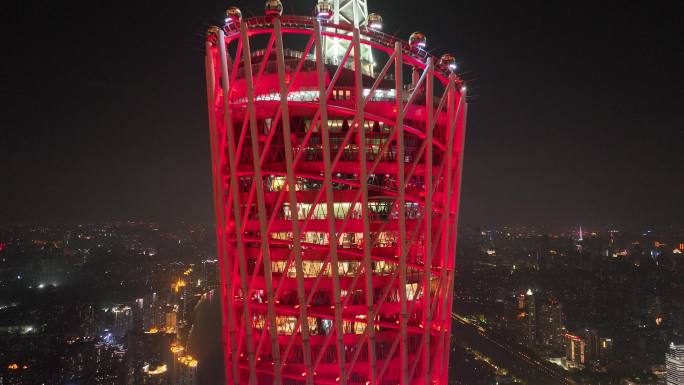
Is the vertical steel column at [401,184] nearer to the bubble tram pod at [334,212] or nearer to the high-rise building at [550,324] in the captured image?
the bubble tram pod at [334,212]

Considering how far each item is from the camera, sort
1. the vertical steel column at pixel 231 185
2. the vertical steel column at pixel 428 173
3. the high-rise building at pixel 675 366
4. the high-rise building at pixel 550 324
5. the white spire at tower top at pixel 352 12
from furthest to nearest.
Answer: the high-rise building at pixel 550 324, the high-rise building at pixel 675 366, the white spire at tower top at pixel 352 12, the vertical steel column at pixel 428 173, the vertical steel column at pixel 231 185

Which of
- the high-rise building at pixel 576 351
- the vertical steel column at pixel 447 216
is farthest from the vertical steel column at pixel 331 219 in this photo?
the high-rise building at pixel 576 351

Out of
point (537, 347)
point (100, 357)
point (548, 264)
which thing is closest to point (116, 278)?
point (100, 357)

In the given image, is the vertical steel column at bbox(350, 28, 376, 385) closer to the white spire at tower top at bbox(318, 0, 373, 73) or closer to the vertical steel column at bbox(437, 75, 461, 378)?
the vertical steel column at bbox(437, 75, 461, 378)

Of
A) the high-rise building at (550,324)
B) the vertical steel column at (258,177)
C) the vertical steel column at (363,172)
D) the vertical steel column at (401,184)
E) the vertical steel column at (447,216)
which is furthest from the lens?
the high-rise building at (550,324)

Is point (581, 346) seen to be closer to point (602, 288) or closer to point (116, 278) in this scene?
point (602, 288)

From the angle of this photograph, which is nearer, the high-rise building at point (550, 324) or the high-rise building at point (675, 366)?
the high-rise building at point (675, 366)

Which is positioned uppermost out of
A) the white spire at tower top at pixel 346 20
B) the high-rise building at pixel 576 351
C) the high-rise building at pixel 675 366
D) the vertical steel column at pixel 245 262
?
the white spire at tower top at pixel 346 20
